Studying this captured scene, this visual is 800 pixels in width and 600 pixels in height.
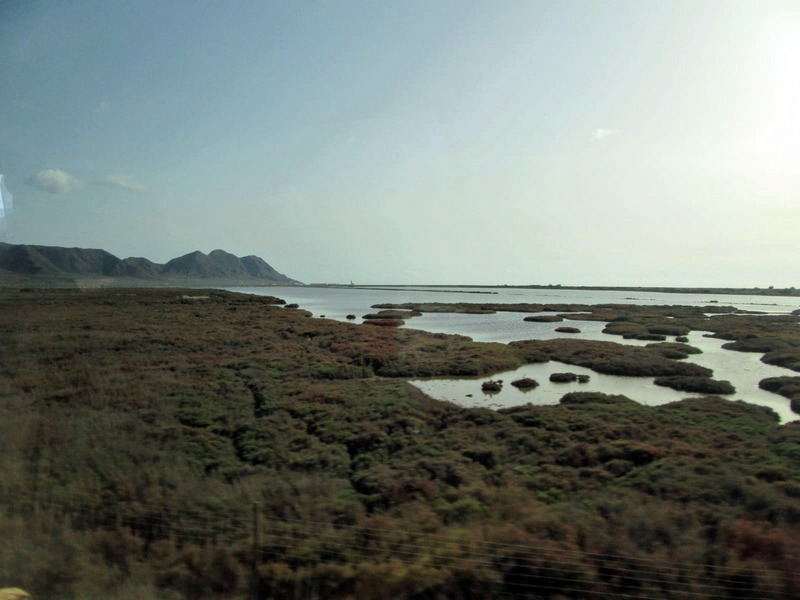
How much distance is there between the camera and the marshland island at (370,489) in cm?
476

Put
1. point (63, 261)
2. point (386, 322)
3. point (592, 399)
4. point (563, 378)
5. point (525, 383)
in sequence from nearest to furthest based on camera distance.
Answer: point (592, 399) < point (525, 383) < point (563, 378) < point (386, 322) < point (63, 261)

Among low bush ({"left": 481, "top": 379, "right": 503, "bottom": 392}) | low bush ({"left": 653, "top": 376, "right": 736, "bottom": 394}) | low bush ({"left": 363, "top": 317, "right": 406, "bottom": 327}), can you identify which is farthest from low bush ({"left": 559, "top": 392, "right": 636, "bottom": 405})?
low bush ({"left": 363, "top": 317, "right": 406, "bottom": 327})

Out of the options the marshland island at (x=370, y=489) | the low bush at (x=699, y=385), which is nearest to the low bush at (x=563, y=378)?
the marshland island at (x=370, y=489)

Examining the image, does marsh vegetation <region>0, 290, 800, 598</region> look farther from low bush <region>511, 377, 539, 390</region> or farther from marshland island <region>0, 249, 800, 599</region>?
low bush <region>511, 377, 539, 390</region>

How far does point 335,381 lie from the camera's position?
19.9 m

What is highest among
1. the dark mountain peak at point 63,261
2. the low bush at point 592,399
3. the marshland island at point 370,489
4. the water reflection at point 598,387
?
the dark mountain peak at point 63,261

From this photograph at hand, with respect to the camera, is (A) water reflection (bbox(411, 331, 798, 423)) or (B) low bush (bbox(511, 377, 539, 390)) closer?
(A) water reflection (bbox(411, 331, 798, 423))

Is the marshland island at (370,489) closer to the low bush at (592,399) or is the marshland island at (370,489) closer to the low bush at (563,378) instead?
the low bush at (592,399)

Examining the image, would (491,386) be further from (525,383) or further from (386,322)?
(386,322)

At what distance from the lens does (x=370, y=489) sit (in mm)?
8430

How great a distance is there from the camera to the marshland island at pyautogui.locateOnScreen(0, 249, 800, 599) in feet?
15.6

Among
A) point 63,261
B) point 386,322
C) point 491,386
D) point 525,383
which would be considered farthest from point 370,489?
point 63,261

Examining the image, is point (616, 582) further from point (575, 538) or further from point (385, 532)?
point (385, 532)

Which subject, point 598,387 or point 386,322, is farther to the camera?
point 386,322
